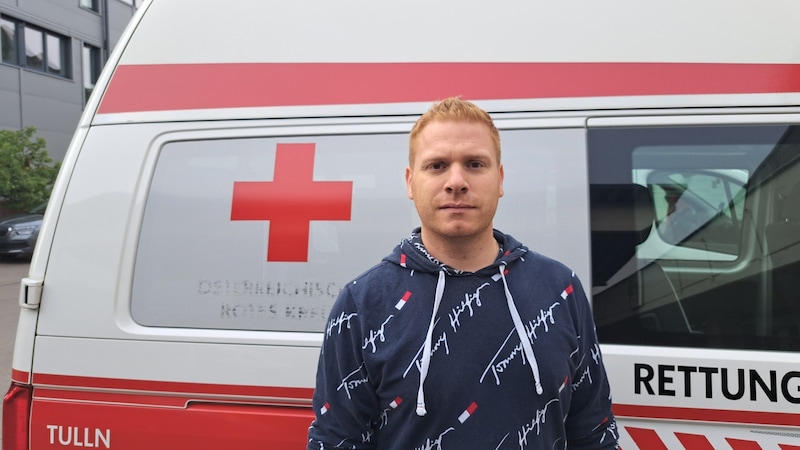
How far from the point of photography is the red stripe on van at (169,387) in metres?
1.90

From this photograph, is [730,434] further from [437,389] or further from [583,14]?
[583,14]

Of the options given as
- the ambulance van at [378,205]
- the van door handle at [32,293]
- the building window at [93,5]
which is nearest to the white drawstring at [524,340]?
the ambulance van at [378,205]

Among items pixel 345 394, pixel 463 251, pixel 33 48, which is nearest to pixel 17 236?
pixel 33 48

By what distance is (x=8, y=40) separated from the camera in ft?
63.7

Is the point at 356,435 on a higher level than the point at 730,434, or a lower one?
higher

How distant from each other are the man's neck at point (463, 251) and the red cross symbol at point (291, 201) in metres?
0.71

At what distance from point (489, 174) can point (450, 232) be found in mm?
136

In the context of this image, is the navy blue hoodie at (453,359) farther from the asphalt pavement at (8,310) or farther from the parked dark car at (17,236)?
the parked dark car at (17,236)

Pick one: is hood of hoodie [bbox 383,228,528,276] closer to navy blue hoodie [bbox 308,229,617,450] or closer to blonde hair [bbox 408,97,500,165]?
navy blue hoodie [bbox 308,229,617,450]

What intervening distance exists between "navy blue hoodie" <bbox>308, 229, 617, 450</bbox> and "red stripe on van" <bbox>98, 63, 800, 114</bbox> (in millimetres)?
802

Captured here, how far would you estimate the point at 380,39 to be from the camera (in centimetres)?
204

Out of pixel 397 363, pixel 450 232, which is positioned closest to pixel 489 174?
pixel 450 232

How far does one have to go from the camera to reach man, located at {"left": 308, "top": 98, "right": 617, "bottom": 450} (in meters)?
1.19

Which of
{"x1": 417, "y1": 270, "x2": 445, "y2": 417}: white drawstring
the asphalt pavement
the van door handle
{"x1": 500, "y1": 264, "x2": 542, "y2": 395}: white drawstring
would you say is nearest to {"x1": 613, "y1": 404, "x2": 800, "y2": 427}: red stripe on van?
{"x1": 500, "y1": 264, "x2": 542, "y2": 395}: white drawstring
